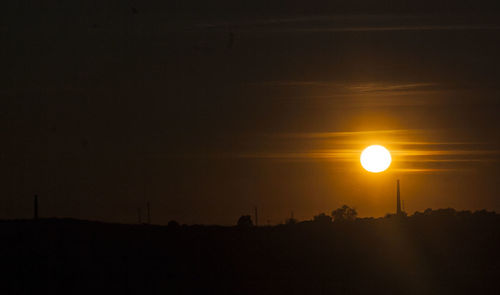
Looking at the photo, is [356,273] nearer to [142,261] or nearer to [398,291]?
[398,291]

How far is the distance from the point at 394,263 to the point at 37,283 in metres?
14.2

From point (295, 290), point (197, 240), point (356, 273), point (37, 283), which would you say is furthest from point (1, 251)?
point (356, 273)

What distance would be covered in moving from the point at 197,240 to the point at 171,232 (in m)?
1.08

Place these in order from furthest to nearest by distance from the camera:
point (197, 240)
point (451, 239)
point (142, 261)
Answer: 1. point (451, 239)
2. point (197, 240)
3. point (142, 261)

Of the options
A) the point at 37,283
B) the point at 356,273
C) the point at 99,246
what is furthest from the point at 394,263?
the point at 37,283

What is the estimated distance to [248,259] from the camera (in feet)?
131

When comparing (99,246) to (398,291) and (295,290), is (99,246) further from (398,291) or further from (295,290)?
(398,291)

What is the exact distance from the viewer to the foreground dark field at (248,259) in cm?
3609

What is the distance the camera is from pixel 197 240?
40969 mm

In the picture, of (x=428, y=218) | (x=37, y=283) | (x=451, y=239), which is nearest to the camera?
(x=37, y=283)

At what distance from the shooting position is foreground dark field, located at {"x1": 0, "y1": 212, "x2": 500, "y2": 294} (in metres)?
36.1

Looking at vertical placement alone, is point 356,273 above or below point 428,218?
below

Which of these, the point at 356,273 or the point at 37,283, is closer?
the point at 37,283

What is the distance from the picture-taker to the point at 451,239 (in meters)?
45.2
